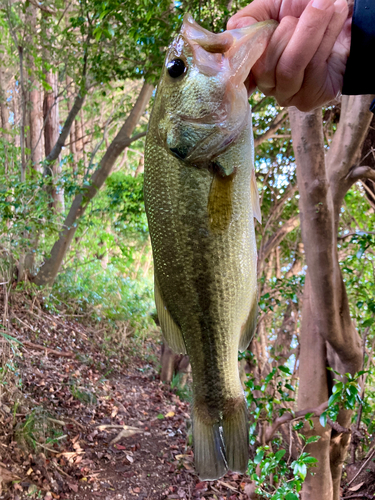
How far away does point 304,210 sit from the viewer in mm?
2662

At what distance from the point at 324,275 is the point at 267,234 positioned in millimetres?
2315

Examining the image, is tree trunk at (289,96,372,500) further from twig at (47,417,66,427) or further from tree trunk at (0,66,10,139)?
tree trunk at (0,66,10,139)

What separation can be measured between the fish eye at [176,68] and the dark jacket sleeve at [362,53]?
0.51m

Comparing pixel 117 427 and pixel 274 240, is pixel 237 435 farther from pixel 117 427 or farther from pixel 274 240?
pixel 117 427

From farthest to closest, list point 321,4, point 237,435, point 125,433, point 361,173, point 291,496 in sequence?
point 125,433
point 361,173
point 291,496
point 237,435
point 321,4

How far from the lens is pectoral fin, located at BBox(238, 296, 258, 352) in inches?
47.8

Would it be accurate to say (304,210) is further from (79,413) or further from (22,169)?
(22,169)

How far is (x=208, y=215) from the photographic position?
1104 millimetres

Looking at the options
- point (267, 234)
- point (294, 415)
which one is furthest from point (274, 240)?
point (294, 415)

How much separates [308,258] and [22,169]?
4429mm

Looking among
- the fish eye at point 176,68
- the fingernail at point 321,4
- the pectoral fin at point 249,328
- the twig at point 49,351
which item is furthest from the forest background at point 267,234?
the fish eye at point 176,68

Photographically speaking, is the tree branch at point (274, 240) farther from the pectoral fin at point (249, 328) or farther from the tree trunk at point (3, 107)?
the tree trunk at point (3, 107)

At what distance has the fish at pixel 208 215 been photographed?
3.59ft

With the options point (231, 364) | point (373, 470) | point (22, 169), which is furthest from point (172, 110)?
point (22, 169)
